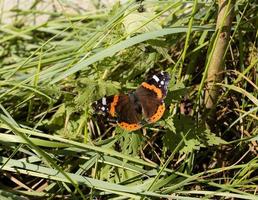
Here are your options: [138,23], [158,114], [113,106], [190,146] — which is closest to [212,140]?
[190,146]

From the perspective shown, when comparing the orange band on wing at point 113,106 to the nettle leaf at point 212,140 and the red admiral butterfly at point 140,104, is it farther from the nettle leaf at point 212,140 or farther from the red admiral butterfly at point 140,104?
the nettle leaf at point 212,140

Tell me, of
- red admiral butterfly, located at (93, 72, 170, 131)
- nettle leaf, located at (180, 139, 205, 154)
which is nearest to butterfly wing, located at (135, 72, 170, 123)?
red admiral butterfly, located at (93, 72, 170, 131)

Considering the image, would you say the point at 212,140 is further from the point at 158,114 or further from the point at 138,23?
the point at 138,23

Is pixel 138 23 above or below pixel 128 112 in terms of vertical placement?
above

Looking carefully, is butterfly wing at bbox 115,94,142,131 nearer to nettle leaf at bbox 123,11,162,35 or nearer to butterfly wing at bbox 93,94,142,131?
butterfly wing at bbox 93,94,142,131

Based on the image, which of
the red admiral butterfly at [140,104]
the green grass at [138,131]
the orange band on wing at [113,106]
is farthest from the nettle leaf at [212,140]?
the orange band on wing at [113,106]

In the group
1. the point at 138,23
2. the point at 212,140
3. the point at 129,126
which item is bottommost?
the point at 212,140
